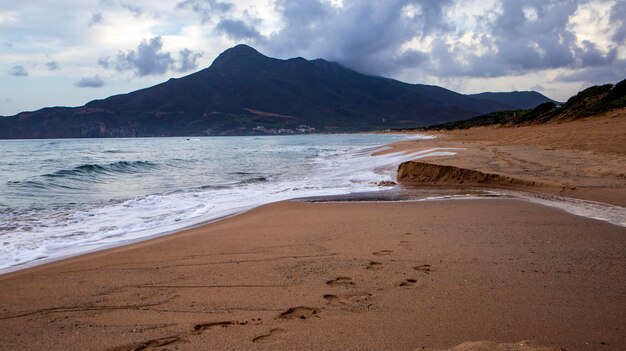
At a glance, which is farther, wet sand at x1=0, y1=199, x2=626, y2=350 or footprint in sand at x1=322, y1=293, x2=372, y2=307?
footprint in sand at x1=322, y1=293, x2=372, y2=307

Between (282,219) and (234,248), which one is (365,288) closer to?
(234,248)

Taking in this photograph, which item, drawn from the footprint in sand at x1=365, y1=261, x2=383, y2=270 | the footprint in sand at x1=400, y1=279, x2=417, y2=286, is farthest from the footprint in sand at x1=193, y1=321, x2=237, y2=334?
the footprint in sand at x1=365, y1=261, x2=383, y2=270

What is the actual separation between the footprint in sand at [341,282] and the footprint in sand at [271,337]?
Result: 3.56 ft

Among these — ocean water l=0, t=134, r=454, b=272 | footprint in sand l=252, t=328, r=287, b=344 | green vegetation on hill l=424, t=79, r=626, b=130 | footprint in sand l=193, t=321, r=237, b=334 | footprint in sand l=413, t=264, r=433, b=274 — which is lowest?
ocean water l=0, t=134, r=454, b=272

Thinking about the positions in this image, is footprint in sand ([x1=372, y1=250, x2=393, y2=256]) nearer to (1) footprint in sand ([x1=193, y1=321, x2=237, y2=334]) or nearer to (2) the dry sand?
(1) footprint in sand ([x1=193, y1=321, x2=237, y2=334])

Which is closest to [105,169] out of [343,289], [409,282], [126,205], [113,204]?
[113,204]

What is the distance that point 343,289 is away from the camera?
4.00 metres

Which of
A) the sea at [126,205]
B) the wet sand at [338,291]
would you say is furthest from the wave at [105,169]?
the wet sand at [338,291]

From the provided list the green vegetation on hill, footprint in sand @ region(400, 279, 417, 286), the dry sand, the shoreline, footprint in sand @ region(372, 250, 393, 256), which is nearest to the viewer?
footprint in sand @ region(400, 279, 417, 286)

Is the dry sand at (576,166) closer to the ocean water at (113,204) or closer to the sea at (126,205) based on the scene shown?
the sea at (126,205)

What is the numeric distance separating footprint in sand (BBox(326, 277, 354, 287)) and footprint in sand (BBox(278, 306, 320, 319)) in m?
0.62

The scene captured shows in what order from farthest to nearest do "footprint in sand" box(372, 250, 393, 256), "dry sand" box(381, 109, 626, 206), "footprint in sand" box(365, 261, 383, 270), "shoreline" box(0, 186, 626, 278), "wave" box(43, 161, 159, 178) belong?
"wave" box(43, 161, 159, 178) → "dry sand" box(381, 109, 626, 206) → "shoreline" box(0, 186, 626, 278) → "footprint in sand" box(372, 250, 393, 256) → "footprint in sand" box(365, 261, 383, 270)

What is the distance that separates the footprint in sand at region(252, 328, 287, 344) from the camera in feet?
9.86

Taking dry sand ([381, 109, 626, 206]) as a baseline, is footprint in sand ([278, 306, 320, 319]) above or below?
below
